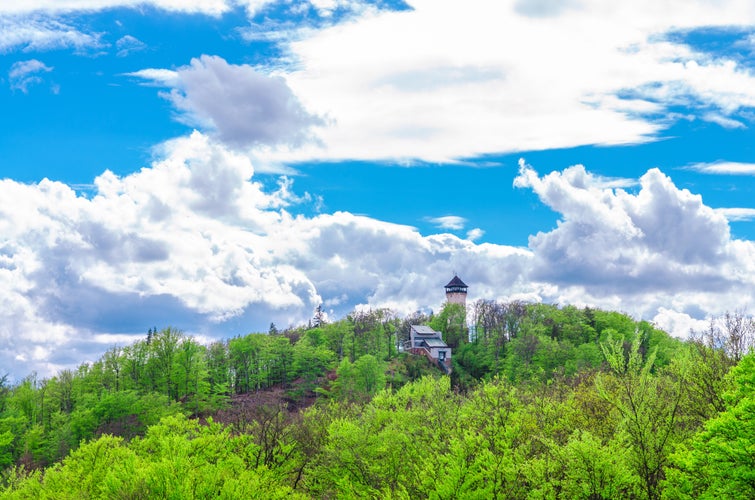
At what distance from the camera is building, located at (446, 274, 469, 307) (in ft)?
586

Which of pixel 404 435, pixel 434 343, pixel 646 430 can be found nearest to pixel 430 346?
pixel 434 343

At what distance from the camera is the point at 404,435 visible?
157ft

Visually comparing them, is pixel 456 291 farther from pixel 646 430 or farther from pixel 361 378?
pixel 646 430

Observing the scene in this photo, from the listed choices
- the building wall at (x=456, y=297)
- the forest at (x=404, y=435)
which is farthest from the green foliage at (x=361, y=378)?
the building wall at (x=456, y=297)

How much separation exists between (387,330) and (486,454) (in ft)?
352

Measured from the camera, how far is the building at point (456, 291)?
17850cm

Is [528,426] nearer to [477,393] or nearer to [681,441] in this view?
[477,393]

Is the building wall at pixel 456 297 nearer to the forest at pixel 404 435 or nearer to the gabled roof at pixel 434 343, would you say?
the gabled roof at pixel 434 343

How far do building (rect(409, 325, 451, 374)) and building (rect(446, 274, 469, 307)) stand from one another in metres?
32.0

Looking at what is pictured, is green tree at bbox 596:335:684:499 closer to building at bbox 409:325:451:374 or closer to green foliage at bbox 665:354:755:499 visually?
green foliage at bbox 665:354:755:499

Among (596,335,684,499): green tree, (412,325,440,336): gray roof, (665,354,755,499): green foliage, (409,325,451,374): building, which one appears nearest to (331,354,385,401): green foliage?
(409,325,451,374): building

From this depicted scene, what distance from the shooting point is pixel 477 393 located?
1945 inches

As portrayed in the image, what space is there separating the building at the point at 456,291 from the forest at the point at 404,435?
62.8 metres

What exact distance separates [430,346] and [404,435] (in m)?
94.0
